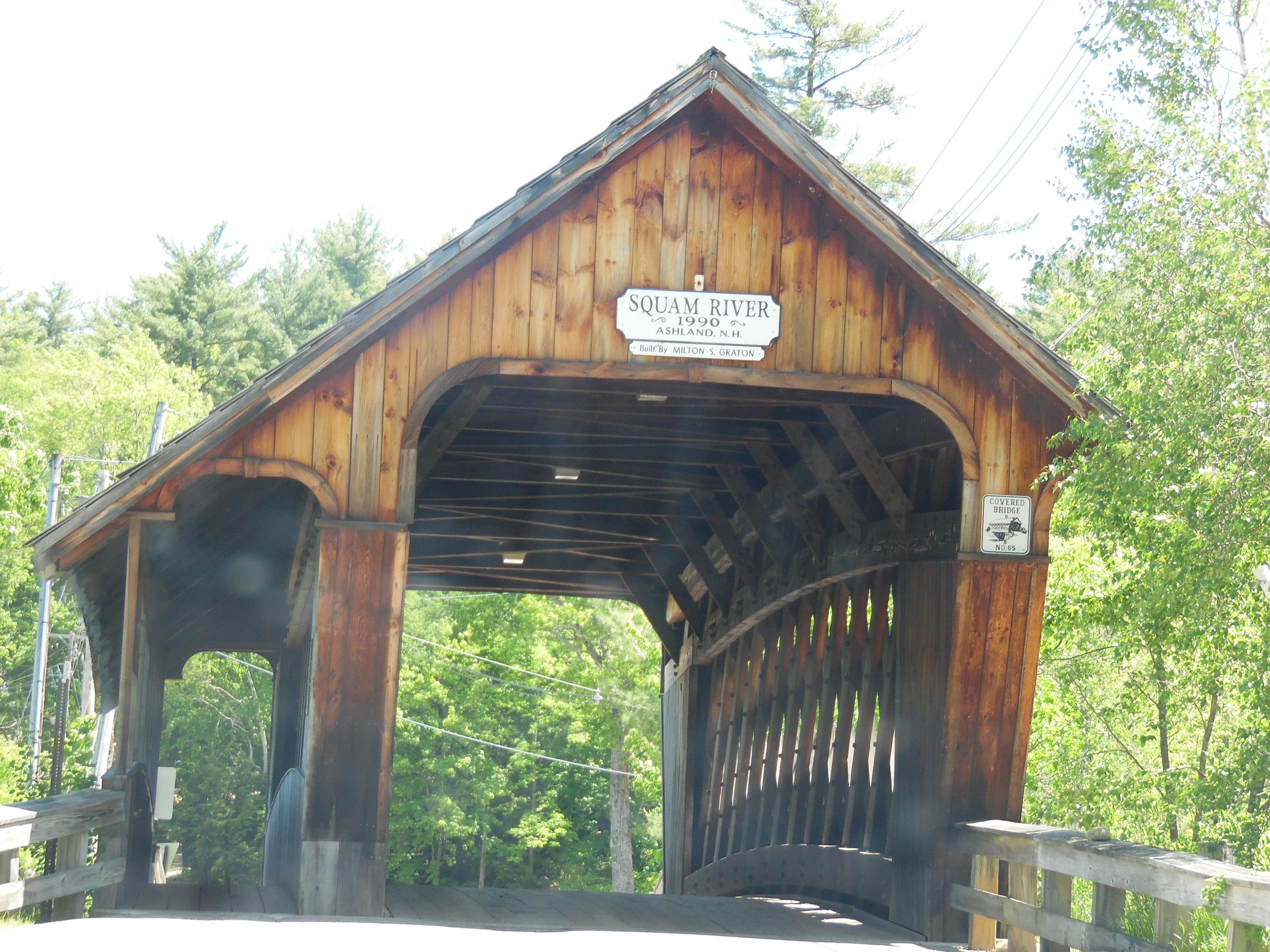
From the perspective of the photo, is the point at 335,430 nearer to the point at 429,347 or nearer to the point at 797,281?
the point at 429,347

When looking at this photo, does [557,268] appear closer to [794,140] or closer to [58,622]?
[794,140]

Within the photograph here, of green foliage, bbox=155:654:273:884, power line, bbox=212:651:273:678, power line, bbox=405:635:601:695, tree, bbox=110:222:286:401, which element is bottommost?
green foliage, bbox=155:654:273:884

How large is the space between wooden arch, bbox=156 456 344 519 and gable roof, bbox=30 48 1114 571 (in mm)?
107

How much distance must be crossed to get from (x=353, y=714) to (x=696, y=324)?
250cm

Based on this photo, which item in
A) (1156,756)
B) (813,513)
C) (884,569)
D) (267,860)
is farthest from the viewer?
(1156,756)

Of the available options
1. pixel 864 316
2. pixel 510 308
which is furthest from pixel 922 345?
pixel 510 308

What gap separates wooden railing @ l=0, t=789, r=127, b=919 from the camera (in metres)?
5.34

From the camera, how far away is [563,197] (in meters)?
6.53

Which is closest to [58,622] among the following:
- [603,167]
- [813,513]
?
[813,513]

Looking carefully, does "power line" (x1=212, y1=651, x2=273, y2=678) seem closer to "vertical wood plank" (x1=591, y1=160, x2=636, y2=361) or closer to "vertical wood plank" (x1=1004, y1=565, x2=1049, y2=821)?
"vertical wood plank" (x1=591, y1=160, x2=636, y2=361)

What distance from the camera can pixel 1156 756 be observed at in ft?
55.0

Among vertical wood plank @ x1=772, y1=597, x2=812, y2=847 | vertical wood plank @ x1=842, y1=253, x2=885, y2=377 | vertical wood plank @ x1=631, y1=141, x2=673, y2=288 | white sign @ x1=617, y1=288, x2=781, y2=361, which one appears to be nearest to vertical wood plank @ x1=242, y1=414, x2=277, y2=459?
white sign @ x1=617, y1=288, x2=781, y2=361

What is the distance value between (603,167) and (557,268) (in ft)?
1.77

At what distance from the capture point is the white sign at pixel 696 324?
6605mm
